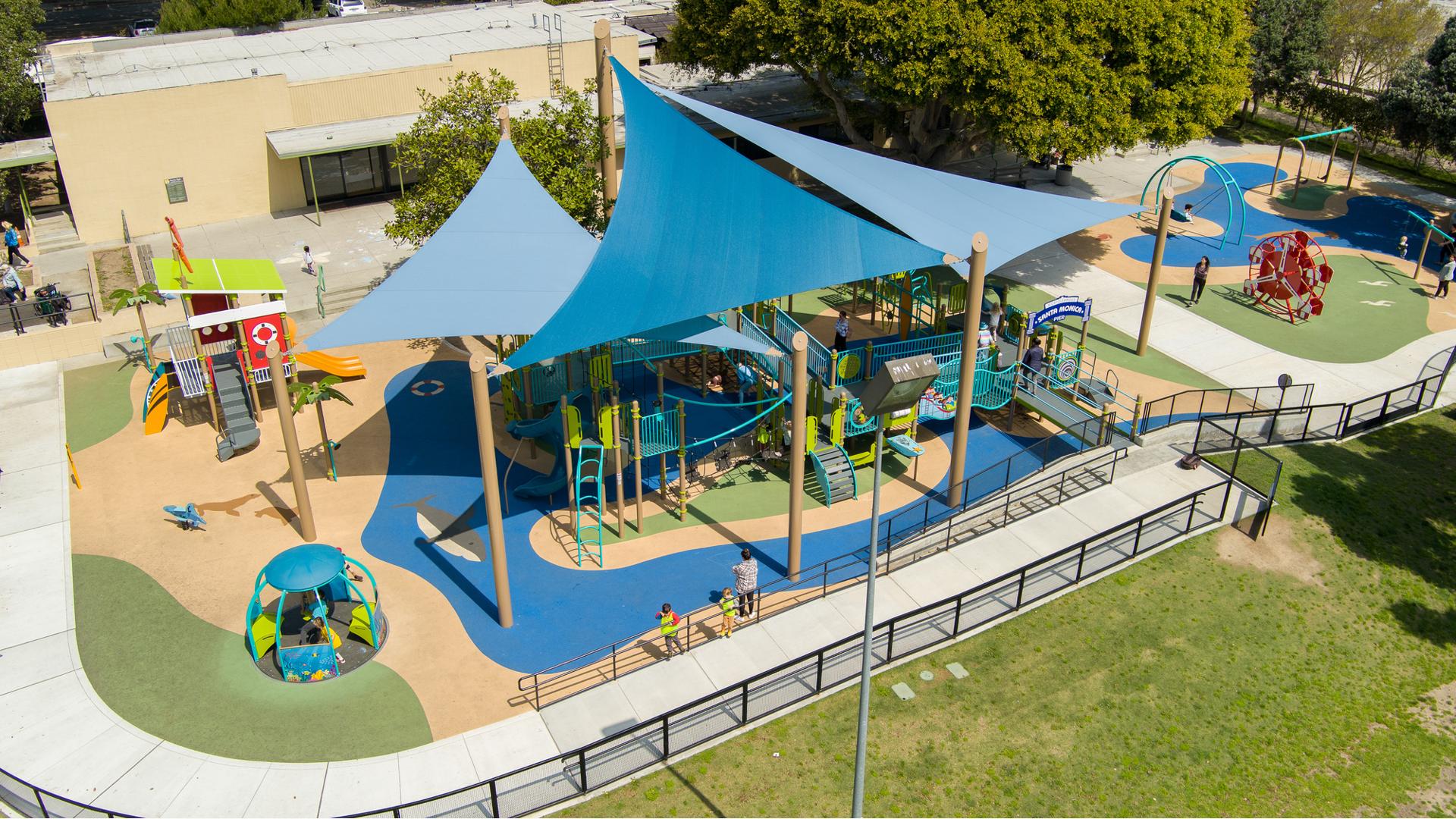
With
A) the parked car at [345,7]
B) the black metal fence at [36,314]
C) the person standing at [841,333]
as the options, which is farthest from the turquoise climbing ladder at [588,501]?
the parked car at [345,7]

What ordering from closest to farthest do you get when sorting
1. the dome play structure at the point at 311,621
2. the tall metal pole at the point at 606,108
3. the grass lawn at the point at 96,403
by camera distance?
the dome play structure at the point at 311,621 → the tall metal pole at the point at 606,108 → the grass lawn at the point at 96,403

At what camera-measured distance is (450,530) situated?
22656 millimetres

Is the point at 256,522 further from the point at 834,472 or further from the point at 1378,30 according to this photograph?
the point at 1378,30

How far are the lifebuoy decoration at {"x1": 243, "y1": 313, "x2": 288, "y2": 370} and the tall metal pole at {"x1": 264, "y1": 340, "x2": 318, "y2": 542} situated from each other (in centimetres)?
381

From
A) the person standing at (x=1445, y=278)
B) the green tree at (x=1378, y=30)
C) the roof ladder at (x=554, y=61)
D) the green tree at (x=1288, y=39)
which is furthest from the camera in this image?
the green tree at (x=1378, y=30)

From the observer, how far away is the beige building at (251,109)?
112 ft

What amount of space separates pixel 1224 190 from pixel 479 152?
2910cm

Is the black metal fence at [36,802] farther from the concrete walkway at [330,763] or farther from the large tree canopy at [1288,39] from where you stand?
the large tree canopy at [1288,39]

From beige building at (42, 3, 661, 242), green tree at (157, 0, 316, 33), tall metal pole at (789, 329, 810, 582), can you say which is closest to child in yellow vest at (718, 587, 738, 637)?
tall metal pole at (789, 329, 810, 582)

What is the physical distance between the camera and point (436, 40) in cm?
A: 4222

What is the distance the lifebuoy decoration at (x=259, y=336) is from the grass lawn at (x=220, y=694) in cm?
687

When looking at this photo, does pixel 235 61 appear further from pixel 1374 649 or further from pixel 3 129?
pixel 1374 649

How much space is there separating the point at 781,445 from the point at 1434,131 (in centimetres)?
2986

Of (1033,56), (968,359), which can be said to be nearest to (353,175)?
(1033,56)
